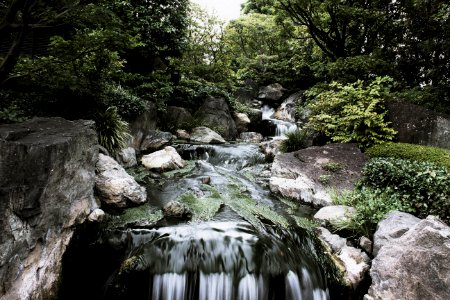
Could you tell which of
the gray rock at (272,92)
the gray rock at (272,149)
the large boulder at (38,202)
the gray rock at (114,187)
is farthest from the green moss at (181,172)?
the gray rock at (272,92)

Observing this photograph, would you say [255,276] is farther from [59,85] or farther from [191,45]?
[191,45]

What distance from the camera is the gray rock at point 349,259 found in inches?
191

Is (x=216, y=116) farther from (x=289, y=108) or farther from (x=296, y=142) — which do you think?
(x=289, y=108)

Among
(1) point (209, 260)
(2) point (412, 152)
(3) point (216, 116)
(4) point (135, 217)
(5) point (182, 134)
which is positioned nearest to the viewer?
(1) point (209, 260)

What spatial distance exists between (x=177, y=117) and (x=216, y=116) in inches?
100

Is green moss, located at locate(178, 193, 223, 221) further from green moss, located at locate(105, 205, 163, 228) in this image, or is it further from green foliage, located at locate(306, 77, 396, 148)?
green foliage, located at locate(306, 77, 396, 148)

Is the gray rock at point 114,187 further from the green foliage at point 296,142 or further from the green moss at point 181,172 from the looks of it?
the green foliage at point 296,142

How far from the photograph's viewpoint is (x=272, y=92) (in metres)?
22.5

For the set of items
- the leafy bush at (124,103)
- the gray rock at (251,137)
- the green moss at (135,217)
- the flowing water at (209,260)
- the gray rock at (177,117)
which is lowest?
the flowing water at (209,260)

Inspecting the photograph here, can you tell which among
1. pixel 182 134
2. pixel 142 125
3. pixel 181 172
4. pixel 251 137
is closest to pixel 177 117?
pixel 182 134

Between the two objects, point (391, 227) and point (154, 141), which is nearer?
point (391, 227)

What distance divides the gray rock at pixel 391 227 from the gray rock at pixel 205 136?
9.30 metres

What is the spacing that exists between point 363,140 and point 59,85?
969 centimetres

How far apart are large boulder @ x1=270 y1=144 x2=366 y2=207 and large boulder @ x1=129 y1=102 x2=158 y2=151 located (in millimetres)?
5609
